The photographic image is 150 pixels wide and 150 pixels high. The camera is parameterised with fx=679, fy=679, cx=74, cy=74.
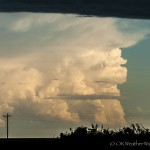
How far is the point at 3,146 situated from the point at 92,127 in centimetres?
1512

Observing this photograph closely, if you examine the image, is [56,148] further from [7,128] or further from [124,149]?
[7,128]

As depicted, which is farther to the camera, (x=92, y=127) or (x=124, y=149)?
(x=92, y=127)

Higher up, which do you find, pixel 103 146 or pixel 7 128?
pixel 7 128

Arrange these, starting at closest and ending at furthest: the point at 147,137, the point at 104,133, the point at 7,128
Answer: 1. the point at 147,137
2. the point at 104,133
3. the point at 7,128

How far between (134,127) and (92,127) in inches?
243

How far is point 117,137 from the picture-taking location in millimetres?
75188

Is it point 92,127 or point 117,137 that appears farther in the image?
point 92,127

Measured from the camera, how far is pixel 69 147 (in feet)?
229

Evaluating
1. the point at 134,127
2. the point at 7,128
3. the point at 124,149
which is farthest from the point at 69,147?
the point at 7,128

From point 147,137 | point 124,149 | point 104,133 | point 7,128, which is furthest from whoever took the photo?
point 7,128

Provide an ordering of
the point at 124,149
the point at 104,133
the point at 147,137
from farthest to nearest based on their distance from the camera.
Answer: the point at 104,133 < the point at 147,137 < the point at 124,149

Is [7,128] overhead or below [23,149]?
overhead

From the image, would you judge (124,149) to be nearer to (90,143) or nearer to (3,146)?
(90,143)

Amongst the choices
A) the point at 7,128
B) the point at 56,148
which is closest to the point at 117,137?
the point at 56,148
